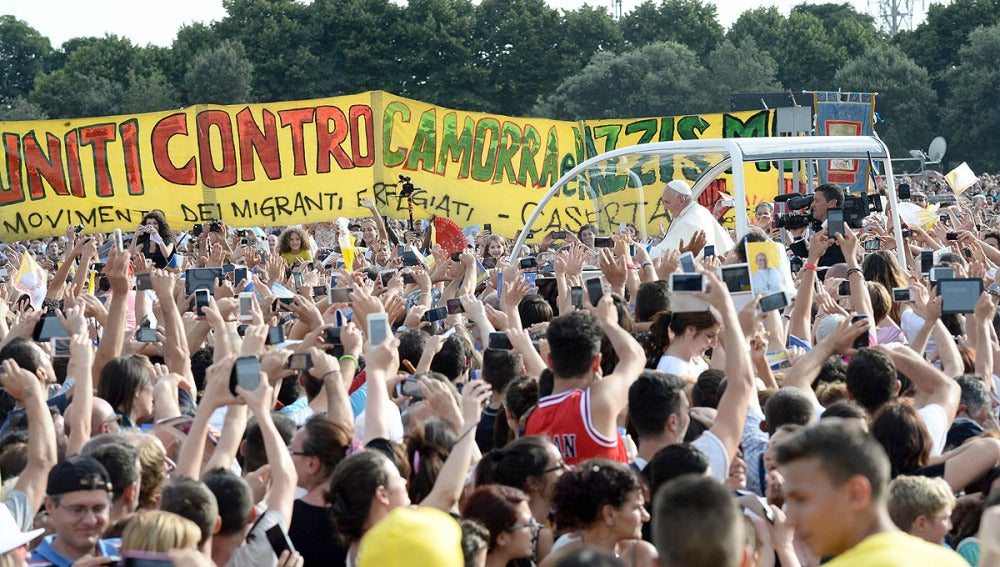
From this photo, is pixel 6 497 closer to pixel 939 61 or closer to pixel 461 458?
pixel 461 458

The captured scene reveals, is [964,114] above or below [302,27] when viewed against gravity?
below

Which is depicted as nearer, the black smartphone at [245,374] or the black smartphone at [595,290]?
the black smartphone at [245,374]

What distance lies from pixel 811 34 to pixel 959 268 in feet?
246

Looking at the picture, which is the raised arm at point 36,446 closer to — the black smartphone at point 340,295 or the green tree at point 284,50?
the black smartphone at point 340,295

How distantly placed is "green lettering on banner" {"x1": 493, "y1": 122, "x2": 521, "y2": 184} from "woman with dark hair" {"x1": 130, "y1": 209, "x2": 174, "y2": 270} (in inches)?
258

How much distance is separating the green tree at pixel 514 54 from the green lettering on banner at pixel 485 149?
55.5 m

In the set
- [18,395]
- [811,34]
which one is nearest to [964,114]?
[811,34]

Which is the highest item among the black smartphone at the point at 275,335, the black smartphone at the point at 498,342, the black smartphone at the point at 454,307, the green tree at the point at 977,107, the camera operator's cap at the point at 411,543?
the camera operator's cap at the point at 411,543

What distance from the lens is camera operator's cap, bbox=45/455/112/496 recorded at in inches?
164

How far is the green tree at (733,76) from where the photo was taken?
7094 cm

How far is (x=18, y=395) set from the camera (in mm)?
5051

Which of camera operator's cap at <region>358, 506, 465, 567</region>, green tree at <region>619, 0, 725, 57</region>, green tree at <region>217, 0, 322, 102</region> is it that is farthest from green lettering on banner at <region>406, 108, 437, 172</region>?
green tree at <region>619, 0, 725, 57</region>

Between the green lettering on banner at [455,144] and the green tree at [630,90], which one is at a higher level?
the green lettering on banner at [455,144]

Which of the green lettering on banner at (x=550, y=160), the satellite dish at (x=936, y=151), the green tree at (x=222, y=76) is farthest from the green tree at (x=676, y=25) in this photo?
the green lettering on banner at (x=550, y=160)
